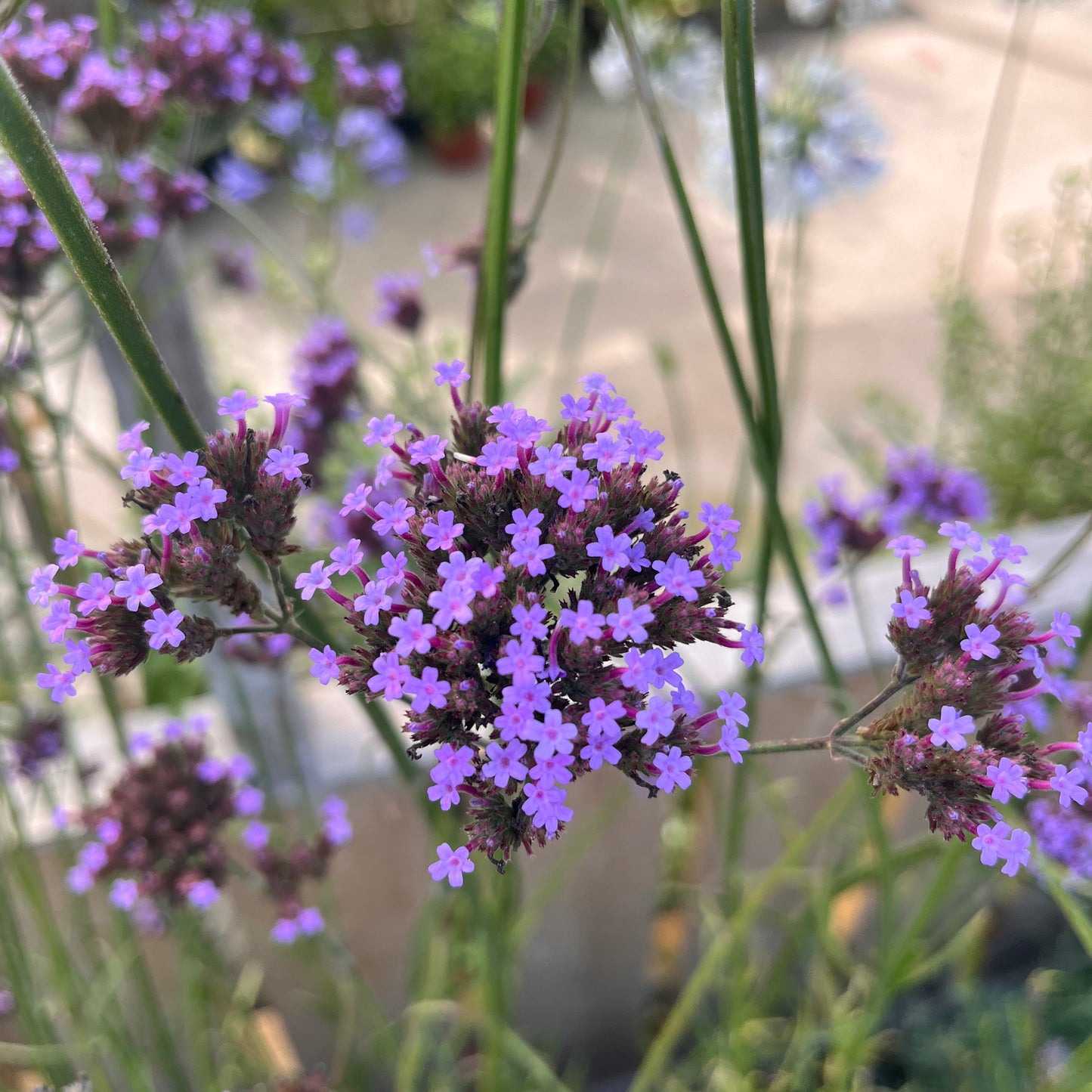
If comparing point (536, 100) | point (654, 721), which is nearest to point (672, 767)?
point (654, 721)

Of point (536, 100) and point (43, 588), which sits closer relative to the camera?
point (43, 588)

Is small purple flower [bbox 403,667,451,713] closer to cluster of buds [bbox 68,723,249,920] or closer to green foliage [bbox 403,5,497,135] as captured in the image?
cluster of buds [bbox 68,723,249,920]

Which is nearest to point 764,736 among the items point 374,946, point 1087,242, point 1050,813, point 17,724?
point 1050,813

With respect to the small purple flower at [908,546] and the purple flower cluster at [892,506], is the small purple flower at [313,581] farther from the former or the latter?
the purple flower cluster at [892,506]

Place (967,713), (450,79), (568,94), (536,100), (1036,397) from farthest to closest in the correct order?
(536,100) → (450,79) → (1036,397) → (568,94) → (967,713)

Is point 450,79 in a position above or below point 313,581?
above

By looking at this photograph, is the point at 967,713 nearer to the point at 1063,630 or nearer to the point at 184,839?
the point at 1063,630

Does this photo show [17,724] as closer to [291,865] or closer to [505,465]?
[291,865]
